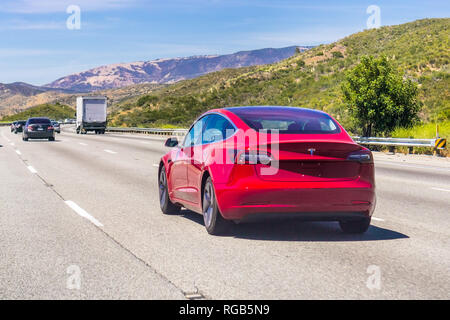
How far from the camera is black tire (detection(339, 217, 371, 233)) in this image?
8.23 m

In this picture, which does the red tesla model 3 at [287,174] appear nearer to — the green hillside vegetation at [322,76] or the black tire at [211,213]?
the black tire at [211,213]

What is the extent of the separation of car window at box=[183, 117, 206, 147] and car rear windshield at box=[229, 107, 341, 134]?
2.52 feet

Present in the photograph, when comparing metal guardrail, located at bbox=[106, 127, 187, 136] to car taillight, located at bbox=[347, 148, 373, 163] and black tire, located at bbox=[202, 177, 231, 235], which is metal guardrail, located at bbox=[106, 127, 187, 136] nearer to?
black tire, located at bbox=[202, 177, 231, 235]

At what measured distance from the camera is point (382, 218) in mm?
9938

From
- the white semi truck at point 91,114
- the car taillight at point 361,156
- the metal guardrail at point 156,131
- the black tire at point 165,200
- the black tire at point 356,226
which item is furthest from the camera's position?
the white semi truck at point 91,114

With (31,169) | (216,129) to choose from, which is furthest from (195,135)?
(31,169)

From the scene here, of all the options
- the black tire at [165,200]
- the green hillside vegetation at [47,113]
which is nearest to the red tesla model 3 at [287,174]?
the black tire at [165,200]

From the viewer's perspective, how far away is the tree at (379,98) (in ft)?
99.2

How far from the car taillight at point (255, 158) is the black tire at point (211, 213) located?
579 mm

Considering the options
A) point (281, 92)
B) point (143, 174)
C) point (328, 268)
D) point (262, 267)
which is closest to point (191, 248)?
point (262, 267)

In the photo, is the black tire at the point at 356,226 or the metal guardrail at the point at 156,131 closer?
the black tire at the point at 356,226

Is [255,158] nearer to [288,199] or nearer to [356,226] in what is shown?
[288,199]

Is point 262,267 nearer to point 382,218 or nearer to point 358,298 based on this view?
point 358,298
